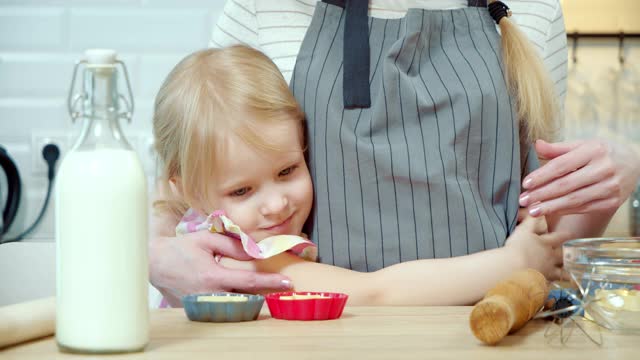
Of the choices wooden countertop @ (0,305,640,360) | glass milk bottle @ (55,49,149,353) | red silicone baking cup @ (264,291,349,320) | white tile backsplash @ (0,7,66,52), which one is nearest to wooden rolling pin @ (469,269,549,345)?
wooden countertop @ (0,305,640,360)

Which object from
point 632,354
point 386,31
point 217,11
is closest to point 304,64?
point 386,31

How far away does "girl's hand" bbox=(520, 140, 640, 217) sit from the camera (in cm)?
128

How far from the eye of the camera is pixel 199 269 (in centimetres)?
124

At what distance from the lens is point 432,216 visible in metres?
1.29

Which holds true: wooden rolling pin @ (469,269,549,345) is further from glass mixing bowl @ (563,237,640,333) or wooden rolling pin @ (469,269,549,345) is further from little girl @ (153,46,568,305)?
little girl @ (153,46,568,305)

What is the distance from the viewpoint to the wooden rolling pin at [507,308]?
0.71 metres

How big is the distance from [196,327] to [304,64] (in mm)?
637

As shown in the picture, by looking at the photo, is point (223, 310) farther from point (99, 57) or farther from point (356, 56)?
point (356, 56)

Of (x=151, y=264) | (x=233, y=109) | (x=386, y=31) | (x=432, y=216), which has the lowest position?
(x=151, y=264)

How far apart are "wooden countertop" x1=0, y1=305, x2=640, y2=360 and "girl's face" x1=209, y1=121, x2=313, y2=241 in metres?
0.40

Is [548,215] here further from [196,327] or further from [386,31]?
[196,327]

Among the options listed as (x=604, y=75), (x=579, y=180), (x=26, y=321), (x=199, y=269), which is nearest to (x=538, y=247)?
(x=579, y=180)

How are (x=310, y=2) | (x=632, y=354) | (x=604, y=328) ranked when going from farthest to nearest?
(x=310, y=2) → (x=604, y=328) → (x=632, y=354)

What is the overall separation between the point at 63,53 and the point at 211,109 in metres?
1.30
